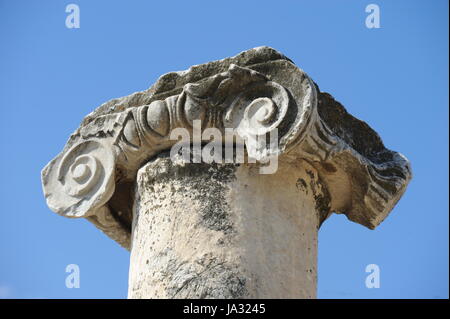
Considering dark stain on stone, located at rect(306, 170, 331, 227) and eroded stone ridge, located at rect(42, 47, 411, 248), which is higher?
eroded stone ridge, located at rect(42, 47, 411, 248)

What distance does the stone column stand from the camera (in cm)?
514

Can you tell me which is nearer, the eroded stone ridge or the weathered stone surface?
the weathered stone surface

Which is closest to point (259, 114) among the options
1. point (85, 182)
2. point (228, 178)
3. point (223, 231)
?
point (228, 178)

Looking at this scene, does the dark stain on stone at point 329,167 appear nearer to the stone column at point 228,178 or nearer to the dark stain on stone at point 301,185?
the stone column at point 228,178

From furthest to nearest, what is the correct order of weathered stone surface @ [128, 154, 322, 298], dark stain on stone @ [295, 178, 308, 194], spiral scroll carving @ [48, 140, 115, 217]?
spiral scroll carving @ [48, 140, 115, 217] → dark stain on stone @ [295, 178, 308, 194] → weathered stone surface @ [128, 154, 322, 298]

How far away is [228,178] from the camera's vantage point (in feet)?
17.7

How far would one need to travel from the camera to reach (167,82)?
568 cm

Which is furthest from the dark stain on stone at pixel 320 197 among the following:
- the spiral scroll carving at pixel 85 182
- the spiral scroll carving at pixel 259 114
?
the spiral scroll carving at pixel 85 182

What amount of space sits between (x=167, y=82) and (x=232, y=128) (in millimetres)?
570

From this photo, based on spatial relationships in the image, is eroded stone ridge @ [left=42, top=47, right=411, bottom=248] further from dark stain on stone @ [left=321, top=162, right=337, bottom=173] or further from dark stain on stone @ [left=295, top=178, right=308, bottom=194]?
dark stain on stone @ [left=295, top=178, right=308, bottom=194]

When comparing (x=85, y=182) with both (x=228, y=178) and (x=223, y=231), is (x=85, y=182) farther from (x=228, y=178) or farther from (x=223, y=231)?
(x=223, y=231)

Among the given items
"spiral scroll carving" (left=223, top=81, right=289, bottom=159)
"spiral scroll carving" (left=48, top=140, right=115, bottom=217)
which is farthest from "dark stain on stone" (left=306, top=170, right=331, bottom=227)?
"spiral scroll carving" (left=48, top=140, right=115, bottom=217)

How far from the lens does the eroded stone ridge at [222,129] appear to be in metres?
5.34
